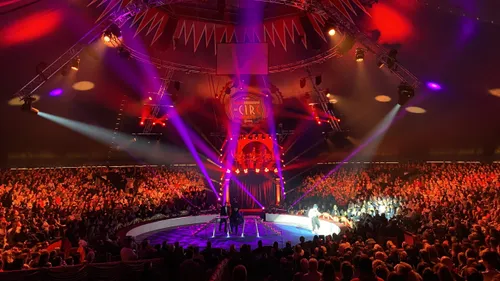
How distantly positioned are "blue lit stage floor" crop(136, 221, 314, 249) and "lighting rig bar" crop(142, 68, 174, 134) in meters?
8.51

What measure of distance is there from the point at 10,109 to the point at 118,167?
10.2m

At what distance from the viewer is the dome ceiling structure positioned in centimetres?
1302

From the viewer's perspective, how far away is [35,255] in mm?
7742

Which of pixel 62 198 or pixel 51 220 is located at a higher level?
pixel 62 198

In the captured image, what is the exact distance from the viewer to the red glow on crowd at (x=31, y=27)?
40.0 feet

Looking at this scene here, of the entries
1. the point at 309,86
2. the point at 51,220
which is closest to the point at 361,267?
the point at 51,220

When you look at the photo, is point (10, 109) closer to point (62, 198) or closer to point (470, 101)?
point (62, 198)

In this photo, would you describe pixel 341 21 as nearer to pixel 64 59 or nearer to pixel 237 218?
pixel 237 218

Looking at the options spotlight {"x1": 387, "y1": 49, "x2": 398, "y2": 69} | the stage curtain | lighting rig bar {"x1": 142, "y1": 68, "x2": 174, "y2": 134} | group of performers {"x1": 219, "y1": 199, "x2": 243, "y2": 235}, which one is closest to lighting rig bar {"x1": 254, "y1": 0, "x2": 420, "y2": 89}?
spotlight {"x1": 387, "y1": 49, "x2": 398, "y2": 69}

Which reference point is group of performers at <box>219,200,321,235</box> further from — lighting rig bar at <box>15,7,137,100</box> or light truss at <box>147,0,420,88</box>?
lighting rig bar at <box>15,7,137,100</box>

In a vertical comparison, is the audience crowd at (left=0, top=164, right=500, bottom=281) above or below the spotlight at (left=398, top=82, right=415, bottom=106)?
below

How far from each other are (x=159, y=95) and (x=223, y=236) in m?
10.7

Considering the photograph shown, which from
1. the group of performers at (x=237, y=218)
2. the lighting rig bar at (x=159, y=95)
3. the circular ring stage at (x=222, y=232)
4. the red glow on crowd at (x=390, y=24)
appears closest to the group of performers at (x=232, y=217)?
the group of performers at (x=237, y=218)

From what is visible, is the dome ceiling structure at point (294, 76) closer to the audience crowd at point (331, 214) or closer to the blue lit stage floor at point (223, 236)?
the audience crowd at point (331, 214)
